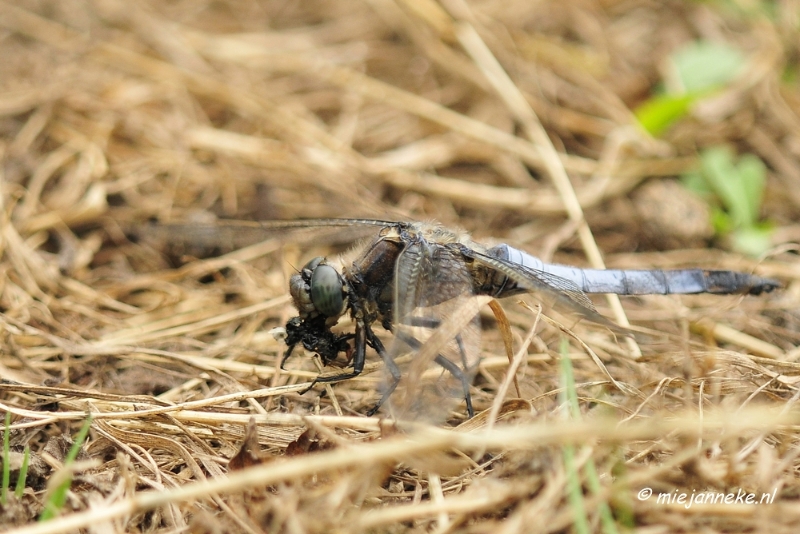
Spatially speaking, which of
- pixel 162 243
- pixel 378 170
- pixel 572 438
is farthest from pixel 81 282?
pixel 572 438

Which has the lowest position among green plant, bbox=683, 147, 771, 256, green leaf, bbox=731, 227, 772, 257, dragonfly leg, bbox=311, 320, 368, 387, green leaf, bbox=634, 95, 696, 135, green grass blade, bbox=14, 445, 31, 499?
green grass blade, bbox=14, 445, 31, 499

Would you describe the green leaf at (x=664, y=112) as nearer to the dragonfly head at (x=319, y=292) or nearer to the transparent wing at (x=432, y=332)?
the transparent wing at (x=432, y=332)

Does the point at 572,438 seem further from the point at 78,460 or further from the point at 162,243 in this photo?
the point at 162,243

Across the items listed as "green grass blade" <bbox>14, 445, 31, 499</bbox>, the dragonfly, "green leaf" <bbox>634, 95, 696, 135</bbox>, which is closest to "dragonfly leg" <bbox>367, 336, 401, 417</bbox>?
the dragonfly

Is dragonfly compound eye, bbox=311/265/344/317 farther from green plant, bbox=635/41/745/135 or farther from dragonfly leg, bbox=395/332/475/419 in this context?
green plant, bbox=635/41/745/135

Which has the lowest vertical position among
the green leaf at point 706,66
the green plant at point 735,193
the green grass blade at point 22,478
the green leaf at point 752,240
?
the green grass blade at point 22,478

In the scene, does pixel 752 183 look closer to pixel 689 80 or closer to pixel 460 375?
pixel 689 80

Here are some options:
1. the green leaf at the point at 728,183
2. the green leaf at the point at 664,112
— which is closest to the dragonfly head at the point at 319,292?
the green leaf at the point at 728,183
